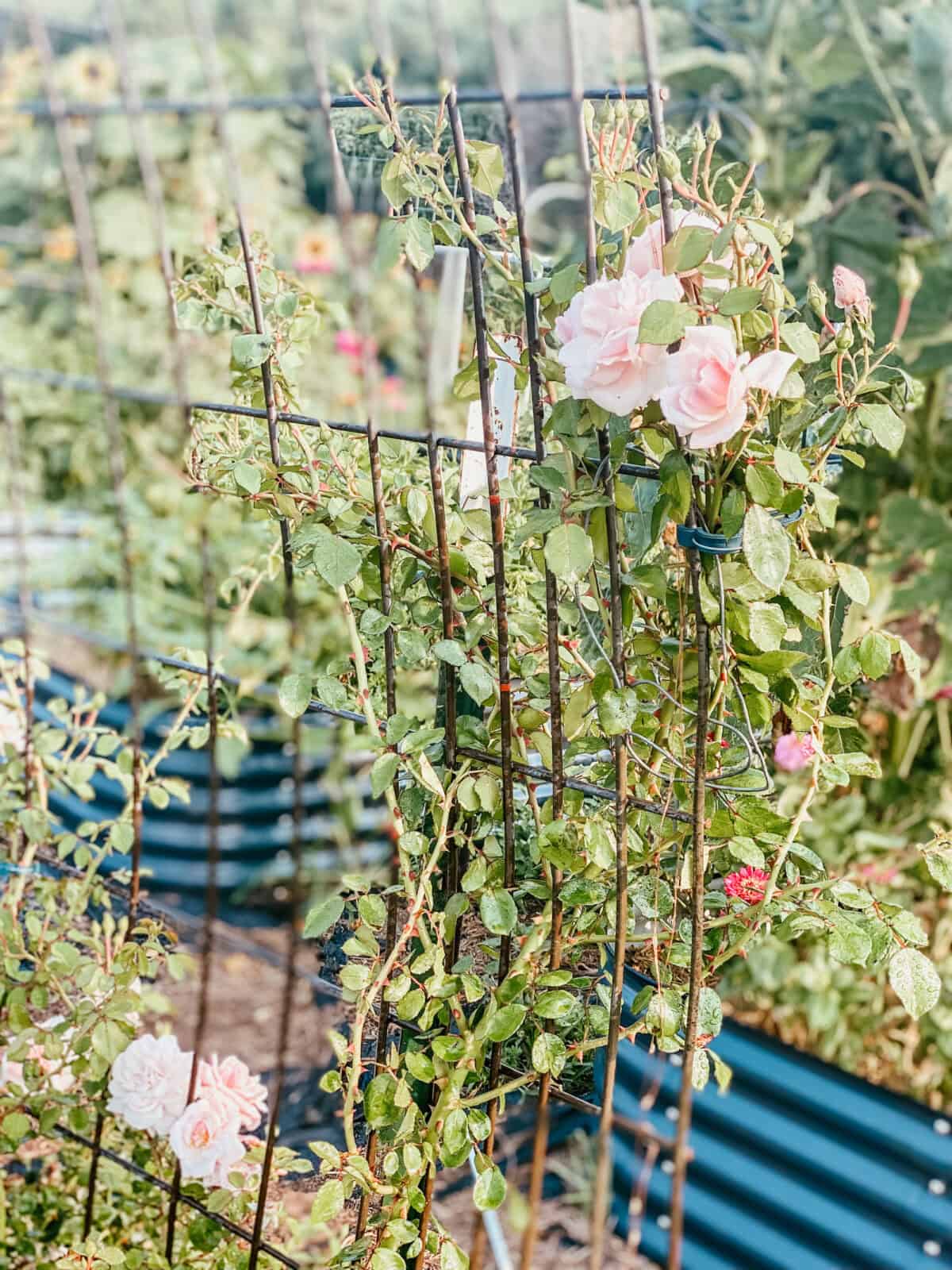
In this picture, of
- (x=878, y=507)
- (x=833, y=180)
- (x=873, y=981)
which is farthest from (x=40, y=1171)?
(x=833, y=180)

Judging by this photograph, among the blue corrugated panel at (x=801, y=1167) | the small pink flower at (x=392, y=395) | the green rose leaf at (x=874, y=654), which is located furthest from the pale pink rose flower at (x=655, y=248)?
the small pink flower at (x=392, y=395)

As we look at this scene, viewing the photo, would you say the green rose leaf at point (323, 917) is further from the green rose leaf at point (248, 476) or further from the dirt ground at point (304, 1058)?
the dirt ground at point (304, 1058)

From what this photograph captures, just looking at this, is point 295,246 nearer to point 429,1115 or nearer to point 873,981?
point 873,981

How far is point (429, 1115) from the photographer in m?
1.02

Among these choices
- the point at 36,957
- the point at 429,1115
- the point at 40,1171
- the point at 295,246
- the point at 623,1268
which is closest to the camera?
the point at 429,1115

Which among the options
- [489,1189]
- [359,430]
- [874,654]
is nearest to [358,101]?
[359,430]

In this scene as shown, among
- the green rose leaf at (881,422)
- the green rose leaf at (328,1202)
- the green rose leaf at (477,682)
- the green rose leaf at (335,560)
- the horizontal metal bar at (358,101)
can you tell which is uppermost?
the horizontal metal bar at (358,101)

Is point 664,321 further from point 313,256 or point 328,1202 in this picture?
point 313,256

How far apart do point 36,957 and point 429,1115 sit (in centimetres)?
51

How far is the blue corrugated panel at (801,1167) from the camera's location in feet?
5.56

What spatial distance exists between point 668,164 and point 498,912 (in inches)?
21.9

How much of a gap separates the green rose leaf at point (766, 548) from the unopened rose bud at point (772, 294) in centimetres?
13

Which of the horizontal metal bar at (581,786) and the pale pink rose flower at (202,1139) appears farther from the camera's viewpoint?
the pale pink rose flower at (202,1139)

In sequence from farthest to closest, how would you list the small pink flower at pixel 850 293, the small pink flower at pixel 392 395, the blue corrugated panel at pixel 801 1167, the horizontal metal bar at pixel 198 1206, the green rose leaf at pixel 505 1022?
the small pink flower at pixel 392 395 → the blue corrugated panel at pixel 801 1167 → the horizontal metal bar at pixel 198 1206 → the green rose leaf at pixel 505 1022 → the small pink flower at pixel 850 293
